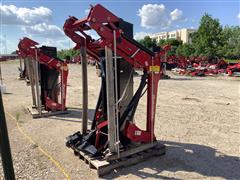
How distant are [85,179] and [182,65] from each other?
2182 cm

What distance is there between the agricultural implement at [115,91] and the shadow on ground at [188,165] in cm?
16

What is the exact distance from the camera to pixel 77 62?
48.4 metres

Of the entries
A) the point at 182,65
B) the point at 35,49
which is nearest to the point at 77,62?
the point at 182,65

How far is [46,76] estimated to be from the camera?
26.0ft

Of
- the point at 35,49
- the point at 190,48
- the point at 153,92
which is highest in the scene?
the point at 190,48

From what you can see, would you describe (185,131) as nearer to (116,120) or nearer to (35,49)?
(116,120)

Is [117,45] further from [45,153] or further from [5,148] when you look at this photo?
[45,153]

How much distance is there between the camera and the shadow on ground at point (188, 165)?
3855mm

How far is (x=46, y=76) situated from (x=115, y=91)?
4.36 meters

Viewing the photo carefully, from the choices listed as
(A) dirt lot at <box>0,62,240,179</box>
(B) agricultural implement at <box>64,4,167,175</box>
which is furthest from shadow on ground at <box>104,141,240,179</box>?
(B) agricultural implement at <box>64,4,167,175</box>

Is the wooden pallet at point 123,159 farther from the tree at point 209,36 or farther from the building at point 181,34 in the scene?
the building at point 181,34

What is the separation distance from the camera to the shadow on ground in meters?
3.86

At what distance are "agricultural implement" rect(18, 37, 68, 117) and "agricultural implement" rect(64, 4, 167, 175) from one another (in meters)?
3.06

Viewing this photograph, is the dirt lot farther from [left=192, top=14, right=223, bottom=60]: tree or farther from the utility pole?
[left=192, top=14, right=223, bottom=60]: tree
